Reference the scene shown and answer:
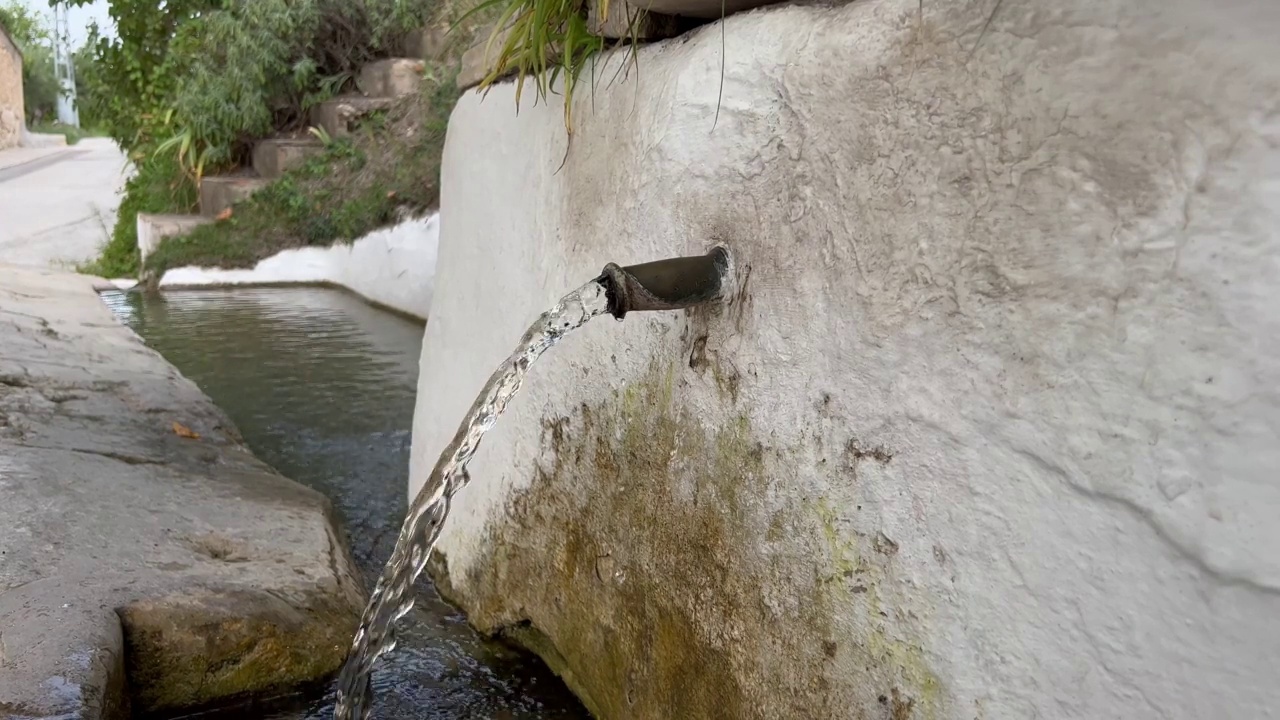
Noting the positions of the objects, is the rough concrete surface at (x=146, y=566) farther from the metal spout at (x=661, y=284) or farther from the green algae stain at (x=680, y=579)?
the metal spout at (x=661, y=284)

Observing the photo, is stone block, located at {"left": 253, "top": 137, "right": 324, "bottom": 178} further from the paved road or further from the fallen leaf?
the fallen leaf

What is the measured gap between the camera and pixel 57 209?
12.8 meters

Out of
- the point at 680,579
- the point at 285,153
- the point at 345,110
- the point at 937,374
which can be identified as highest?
the point at 345,110

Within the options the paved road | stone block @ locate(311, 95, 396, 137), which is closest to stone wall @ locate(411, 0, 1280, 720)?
stone block @ locate(311, 95, 396, 137)

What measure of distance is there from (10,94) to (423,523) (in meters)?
28.4

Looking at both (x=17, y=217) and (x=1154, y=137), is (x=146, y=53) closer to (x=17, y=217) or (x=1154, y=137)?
(x=17, y=217)

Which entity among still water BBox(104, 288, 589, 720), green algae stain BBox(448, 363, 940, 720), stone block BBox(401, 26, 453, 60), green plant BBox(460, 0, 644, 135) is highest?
stone block BBox(401, 26, 453, 60)

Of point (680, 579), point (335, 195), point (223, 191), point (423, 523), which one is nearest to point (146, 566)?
point (423, 523)

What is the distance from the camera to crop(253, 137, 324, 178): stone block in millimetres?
9992

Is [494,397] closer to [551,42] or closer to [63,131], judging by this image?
[551,42]

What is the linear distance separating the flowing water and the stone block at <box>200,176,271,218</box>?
8.58 m

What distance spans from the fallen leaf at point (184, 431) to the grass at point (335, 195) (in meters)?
5.29

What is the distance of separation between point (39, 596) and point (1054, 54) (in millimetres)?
2124

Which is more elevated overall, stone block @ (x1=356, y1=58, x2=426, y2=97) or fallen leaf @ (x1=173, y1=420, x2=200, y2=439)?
stone block @ (x1=356, y1=58, x2=426, y2=97)
